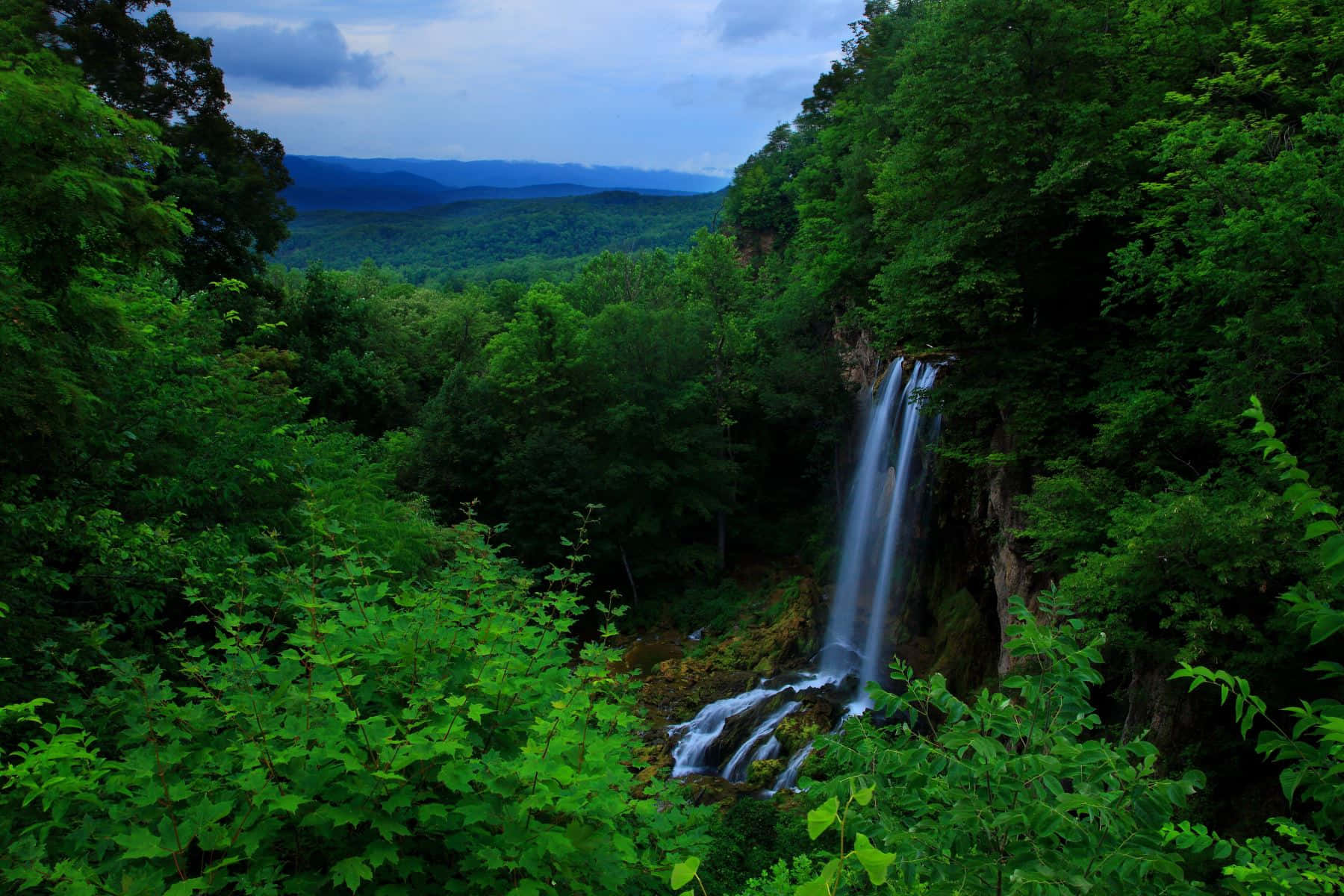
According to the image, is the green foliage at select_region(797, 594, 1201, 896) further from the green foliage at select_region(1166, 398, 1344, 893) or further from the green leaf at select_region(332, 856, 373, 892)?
the green leaf at select_region(332, 856, 373, 892)

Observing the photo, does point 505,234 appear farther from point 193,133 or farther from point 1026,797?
point 1026,797

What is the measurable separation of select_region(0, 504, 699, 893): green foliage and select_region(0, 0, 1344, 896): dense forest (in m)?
0.03

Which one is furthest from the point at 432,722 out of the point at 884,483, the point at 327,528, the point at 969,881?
the point at 884,483

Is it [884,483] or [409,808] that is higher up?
[409,808]

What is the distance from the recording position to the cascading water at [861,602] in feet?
54.0

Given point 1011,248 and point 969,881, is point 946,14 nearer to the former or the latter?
point 1011,248

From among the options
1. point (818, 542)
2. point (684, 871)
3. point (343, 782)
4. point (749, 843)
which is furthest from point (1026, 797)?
point (818, 542)

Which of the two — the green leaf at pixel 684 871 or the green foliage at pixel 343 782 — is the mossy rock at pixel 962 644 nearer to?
the green foliage at pixel 343 782

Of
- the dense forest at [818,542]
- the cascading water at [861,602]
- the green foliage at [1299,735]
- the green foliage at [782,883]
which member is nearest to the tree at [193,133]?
the dense forest at [818,542]

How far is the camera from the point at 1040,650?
3266mm

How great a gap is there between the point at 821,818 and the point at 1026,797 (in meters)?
1.66

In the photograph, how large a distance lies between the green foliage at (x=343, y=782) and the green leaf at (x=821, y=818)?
6.09ft

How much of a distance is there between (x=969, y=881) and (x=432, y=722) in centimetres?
246

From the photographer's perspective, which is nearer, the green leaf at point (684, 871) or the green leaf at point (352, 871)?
the green leaf at point (684, 871)
